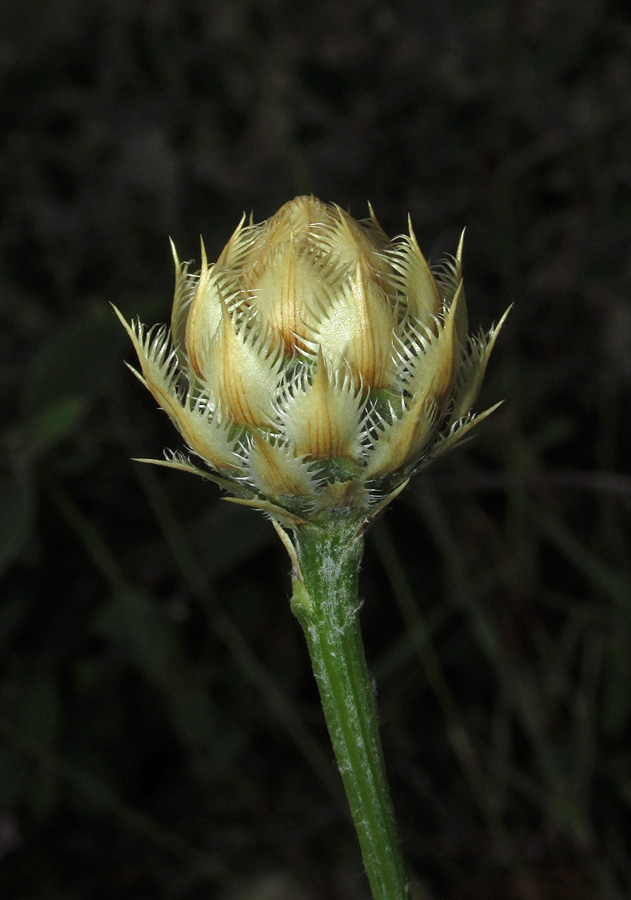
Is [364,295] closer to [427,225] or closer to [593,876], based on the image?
[593,876]

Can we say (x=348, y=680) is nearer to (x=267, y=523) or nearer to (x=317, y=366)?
(x=317, y=366)

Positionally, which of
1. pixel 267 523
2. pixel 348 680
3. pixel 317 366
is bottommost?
pixel 348 680

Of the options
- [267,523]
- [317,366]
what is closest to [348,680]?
[317,366]

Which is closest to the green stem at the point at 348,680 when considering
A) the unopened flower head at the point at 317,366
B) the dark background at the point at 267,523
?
the unopened flower head at the point at 317,366

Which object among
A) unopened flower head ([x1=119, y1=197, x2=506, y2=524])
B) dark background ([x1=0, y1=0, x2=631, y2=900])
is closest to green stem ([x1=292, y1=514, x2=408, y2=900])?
unopened flower head ([x1=119, y1=197, x2=506, y2=524])

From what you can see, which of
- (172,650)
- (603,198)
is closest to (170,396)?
(172,650)

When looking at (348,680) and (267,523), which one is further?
(267,523)
